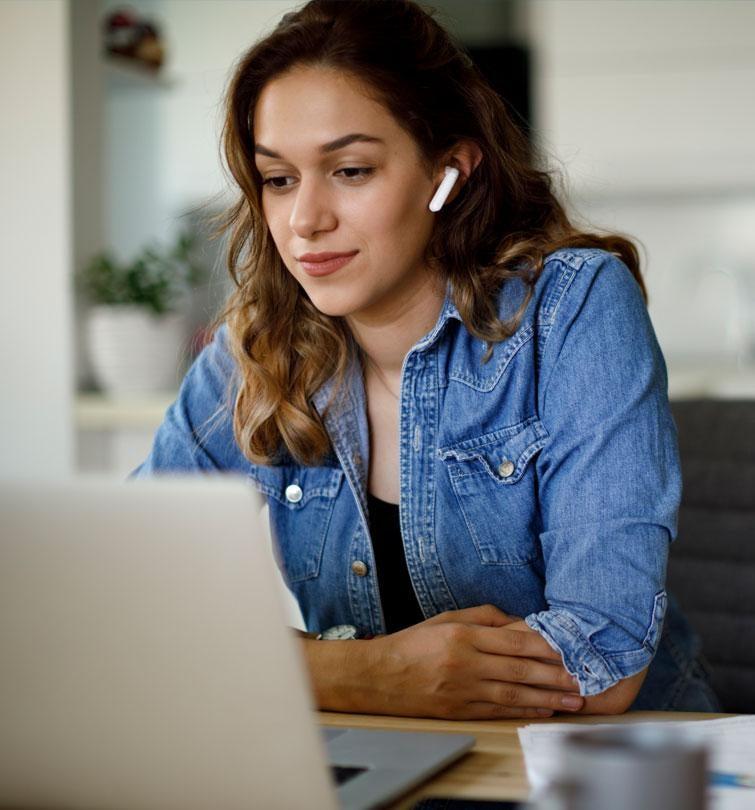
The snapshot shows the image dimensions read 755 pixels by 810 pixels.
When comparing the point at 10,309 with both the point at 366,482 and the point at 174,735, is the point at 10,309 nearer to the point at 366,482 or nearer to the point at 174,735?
the point at 366,482

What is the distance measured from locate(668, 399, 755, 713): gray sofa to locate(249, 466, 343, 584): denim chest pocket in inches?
19.2

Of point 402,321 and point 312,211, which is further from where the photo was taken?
point 402,321

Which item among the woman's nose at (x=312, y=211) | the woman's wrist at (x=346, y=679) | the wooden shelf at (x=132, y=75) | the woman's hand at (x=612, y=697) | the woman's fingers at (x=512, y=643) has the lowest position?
the woman's hand at (x=612, y=697)

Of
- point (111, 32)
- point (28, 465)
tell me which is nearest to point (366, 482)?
point (28, 465)

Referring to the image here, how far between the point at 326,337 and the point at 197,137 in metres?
3.82

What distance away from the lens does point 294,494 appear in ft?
4.82

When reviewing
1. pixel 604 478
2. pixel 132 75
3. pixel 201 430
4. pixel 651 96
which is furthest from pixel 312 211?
pixel 651 96

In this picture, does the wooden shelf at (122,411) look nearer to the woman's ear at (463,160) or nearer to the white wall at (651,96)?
the woman's ear at (463,160)

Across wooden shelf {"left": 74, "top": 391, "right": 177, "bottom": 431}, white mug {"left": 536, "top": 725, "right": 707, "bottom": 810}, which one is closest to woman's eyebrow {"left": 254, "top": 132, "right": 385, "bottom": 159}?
white mug {"left": 536, "top": 725, "right": 707, "bottom": 810}

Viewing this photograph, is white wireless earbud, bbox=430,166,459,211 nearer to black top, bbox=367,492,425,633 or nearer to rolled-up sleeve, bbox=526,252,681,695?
rolled-up sleeve, bbox=526,252,681,695

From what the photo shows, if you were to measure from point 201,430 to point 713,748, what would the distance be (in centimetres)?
91

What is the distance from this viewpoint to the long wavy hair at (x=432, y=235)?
1436 millimetres

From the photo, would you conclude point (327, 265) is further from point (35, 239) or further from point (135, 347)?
point (35, 239)

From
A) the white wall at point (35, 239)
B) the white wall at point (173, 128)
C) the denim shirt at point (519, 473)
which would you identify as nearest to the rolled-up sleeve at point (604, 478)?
the denim shirt at point (519, 473)
